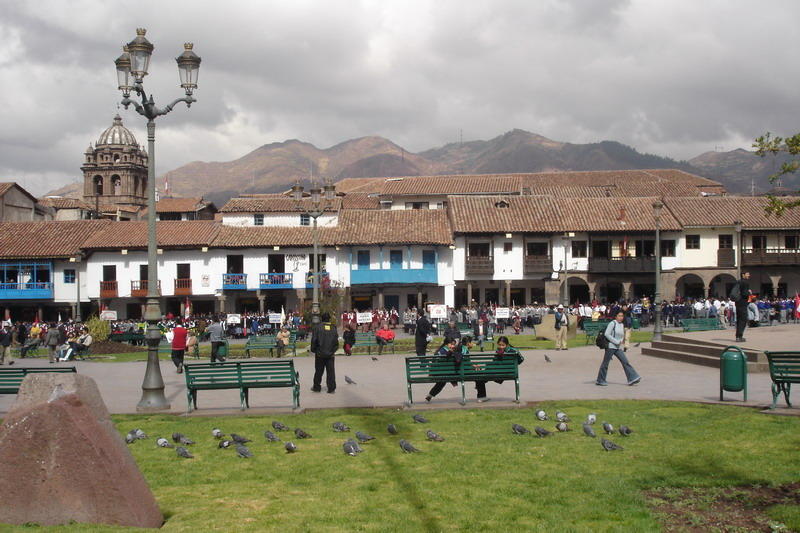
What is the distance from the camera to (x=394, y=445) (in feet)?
33.5

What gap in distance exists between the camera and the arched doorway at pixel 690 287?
163ft

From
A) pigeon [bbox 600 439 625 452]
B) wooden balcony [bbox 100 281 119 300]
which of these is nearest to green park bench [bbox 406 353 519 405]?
pigeon [bbox 600 439 625 452]

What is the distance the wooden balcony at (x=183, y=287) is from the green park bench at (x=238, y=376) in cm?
3636

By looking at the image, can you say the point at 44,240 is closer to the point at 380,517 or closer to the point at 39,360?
the point at 39,360

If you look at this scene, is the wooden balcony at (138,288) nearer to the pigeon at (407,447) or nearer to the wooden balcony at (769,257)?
the wooden balcony at (769,257)

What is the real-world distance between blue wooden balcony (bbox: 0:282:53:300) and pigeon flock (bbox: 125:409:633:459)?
41.8m

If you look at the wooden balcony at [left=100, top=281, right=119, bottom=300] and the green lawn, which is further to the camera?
the wooden balcony at [left=100, top=281, right=119, bottom=300]

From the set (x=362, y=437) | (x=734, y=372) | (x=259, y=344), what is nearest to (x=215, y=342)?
(x=259, y=344)

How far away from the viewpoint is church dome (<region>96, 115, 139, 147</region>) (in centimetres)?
8744

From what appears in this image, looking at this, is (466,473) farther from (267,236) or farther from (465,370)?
(267,236)

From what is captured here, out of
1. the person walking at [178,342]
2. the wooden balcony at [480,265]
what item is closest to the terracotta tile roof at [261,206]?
the wooden balcony at [480,265]

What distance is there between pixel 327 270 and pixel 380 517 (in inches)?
1615

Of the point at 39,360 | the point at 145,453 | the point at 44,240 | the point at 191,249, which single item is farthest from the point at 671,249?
the point at 145,453

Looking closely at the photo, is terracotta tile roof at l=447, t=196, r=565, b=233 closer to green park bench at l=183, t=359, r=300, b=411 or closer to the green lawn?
green park bench at l=183, t=359, r=300, b=411
